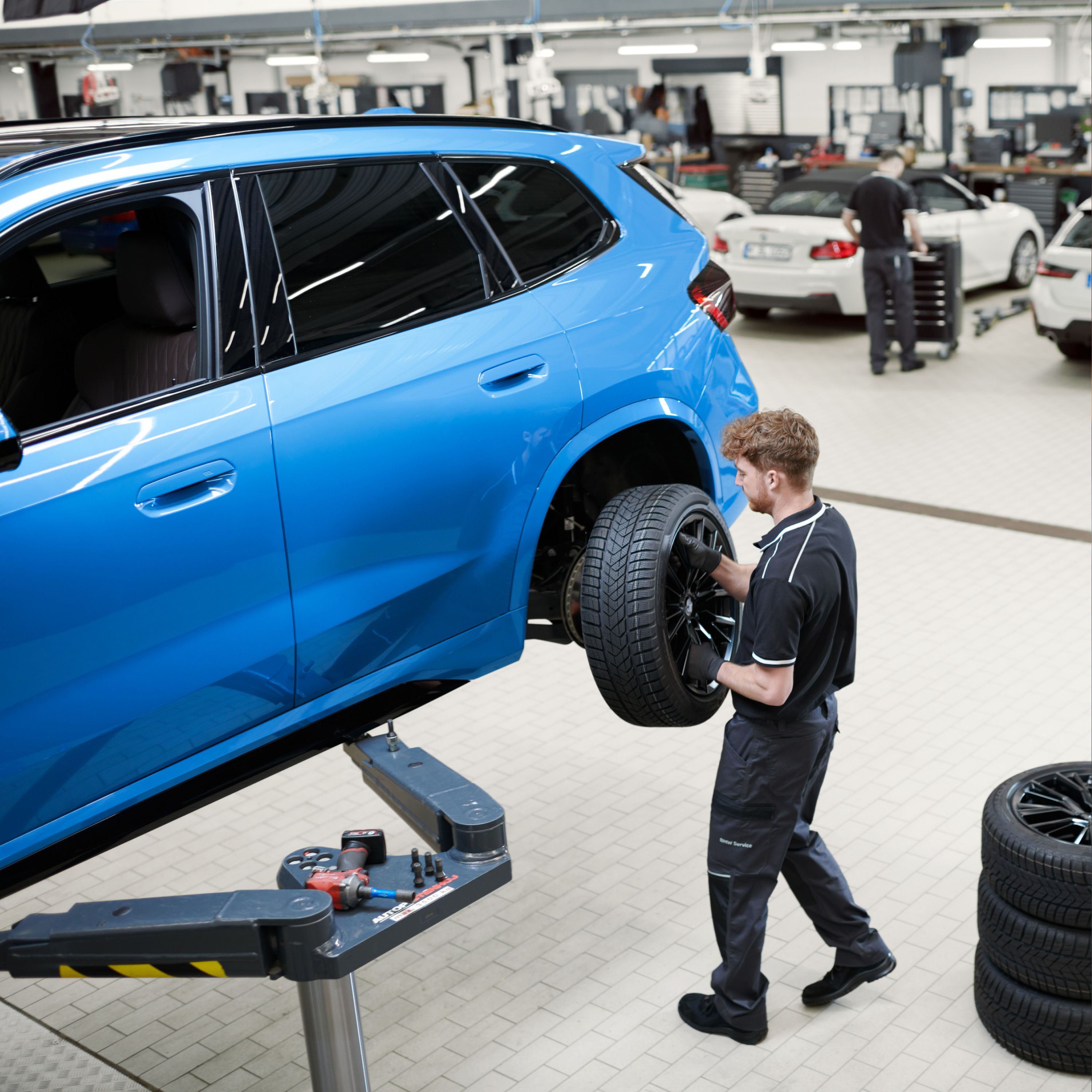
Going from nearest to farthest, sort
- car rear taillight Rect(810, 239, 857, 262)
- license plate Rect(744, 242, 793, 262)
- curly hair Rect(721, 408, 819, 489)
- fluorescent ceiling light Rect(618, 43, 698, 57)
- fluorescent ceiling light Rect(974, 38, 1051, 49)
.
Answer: curly hair Rect(721, 408, 819, 489) < car rear taillight Rect(810, 239, 857, 262) < license plate Rect(744, 242, 793, 262) < fluorescent ceiling light Rect(974, 38, 1051, 49) < fluorescent ceiling light Rect(618, 43, 698, 57)

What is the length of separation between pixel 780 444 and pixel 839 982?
4.60ft

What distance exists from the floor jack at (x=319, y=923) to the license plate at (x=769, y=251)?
366 inches

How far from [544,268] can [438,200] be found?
31cm

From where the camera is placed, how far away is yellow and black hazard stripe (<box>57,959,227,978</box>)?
2.09 m

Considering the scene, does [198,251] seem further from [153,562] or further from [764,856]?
[764,856]

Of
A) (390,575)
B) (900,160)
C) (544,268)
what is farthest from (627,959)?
(900,160)

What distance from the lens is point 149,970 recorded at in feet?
7.01

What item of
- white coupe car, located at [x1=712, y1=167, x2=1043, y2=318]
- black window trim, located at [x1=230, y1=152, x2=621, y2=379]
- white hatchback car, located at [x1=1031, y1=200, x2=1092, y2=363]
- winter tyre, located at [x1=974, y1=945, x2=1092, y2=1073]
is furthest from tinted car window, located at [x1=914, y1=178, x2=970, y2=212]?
winter tyre, located at [x1=974, y1=945, x2=1092, y2=1073]

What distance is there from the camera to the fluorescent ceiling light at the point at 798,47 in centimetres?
1574

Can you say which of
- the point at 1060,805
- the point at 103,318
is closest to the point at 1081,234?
the point at 1060,805

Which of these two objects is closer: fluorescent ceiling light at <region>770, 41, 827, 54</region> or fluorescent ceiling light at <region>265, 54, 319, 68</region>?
fluorescent ceiling light at <region>770, 41, 827, 54</region>

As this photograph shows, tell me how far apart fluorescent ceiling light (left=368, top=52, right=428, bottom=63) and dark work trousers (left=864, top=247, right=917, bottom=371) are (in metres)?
12.5

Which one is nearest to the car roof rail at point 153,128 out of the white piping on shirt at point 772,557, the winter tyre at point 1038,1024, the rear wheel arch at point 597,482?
the rear wheel arch at point 597,482

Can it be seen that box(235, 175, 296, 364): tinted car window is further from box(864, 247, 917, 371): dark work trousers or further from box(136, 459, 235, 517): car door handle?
box(864, 247, 917, 371): dark work trousers
